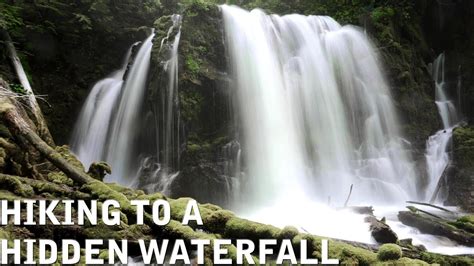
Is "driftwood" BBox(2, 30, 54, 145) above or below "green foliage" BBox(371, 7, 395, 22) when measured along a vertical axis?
below

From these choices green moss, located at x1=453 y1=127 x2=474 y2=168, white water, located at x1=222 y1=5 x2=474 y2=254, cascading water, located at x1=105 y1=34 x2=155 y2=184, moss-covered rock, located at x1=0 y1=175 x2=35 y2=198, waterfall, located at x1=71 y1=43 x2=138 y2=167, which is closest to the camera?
moss-covered rock, located at x1=0 y1=175 x2=35 y2=198

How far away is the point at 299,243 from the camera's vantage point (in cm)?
443

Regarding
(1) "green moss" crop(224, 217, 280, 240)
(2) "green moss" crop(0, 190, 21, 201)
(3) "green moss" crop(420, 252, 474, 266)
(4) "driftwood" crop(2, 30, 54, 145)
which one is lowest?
(3) "green moss" crop(420, 252, 474, 266)

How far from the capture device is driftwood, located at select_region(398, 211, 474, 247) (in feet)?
24.8

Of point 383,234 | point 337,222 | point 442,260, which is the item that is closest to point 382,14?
point 337,222

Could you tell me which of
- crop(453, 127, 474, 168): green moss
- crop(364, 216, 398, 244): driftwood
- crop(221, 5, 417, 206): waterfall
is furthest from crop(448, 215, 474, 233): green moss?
crop(453, 127, 474, 168): green moss

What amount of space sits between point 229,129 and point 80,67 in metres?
8.13

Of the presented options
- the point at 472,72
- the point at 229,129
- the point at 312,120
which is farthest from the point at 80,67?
the point at 472,72

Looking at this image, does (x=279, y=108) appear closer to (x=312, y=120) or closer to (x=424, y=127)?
(x=312, y=120)

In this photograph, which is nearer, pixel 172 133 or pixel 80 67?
pixel 172 133

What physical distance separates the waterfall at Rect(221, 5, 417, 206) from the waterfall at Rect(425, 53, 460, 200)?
0.67 m

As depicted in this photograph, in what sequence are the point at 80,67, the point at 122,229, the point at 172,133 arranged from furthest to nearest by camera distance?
1. the point at 80,67
2. the point at 172,133
3. the point at 122,229

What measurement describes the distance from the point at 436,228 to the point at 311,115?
6.09 metres

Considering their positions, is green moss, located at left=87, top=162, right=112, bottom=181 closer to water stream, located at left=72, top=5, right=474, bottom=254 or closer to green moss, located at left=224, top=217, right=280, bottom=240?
green moss, located at left=224, top=217, right=280, bottom=240
